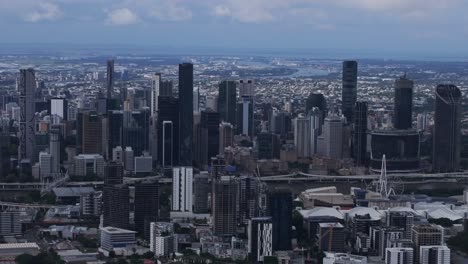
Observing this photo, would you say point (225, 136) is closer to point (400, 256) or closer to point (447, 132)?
point (447, 132)

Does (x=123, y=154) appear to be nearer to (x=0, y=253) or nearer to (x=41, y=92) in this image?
(x=41, y=92)

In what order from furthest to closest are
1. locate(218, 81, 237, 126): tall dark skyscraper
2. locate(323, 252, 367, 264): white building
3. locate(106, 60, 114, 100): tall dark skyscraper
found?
1. locate(106, 60, 114, 100): tall dark skyscraper
2. locate(218, 81, 237, 126): tall dark skyscraper
3. locate(323, 252, 367, 264): white building

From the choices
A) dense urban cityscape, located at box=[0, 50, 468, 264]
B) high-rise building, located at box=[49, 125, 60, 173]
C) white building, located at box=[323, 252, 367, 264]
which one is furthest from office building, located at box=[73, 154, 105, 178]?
white building, located at box=[323, 252, 367, 264]

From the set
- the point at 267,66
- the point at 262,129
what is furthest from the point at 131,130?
the point at 267,66

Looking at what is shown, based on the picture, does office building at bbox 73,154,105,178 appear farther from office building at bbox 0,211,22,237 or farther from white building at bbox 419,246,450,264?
white building at bbox 419,246,450,264

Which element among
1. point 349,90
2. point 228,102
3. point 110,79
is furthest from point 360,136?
point 110,79

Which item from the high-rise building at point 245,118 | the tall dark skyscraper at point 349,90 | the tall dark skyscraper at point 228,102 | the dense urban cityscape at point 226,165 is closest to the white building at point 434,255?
the dense urban cityscape at point 226,165
